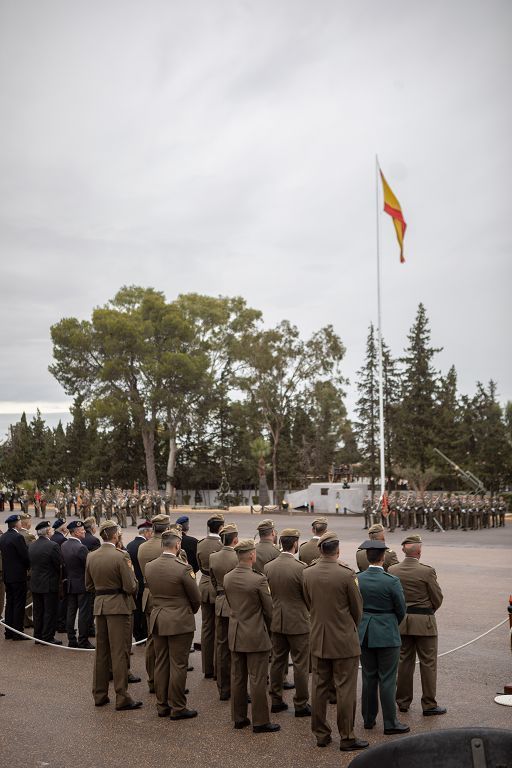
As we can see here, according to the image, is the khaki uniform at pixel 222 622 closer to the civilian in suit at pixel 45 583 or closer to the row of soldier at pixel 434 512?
the civilian in suit at pixel 45 583

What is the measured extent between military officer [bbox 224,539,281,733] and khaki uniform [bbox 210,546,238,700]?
0.76 meters

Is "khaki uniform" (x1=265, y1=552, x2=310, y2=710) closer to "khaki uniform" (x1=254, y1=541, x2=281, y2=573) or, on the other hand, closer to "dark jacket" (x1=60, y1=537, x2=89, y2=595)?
"khaki uniform" (x1=254, y1=541, x2=281, y2=573)

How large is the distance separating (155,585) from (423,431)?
50302 mm

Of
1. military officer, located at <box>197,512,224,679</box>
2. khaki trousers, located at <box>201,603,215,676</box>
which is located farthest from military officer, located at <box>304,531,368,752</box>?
khaki trousers, located at <box>201,603,215,676</box>

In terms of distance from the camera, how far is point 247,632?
267 inches

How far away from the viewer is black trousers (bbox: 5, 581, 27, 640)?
10688mm

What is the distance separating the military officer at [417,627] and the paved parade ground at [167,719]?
27 cm

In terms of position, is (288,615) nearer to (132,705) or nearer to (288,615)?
(288,615)

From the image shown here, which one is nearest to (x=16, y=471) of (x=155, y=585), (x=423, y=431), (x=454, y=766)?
(x=423, y=431)

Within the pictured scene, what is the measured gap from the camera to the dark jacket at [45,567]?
32.8 feet

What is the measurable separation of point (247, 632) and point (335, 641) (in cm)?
85

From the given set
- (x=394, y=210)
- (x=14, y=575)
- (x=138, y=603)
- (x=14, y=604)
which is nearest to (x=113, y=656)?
(x=138, y=603)

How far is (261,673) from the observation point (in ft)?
22.1

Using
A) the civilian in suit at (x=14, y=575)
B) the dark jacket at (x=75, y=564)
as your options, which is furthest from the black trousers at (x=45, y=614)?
the civilian in suit at (x=14, y=575)
